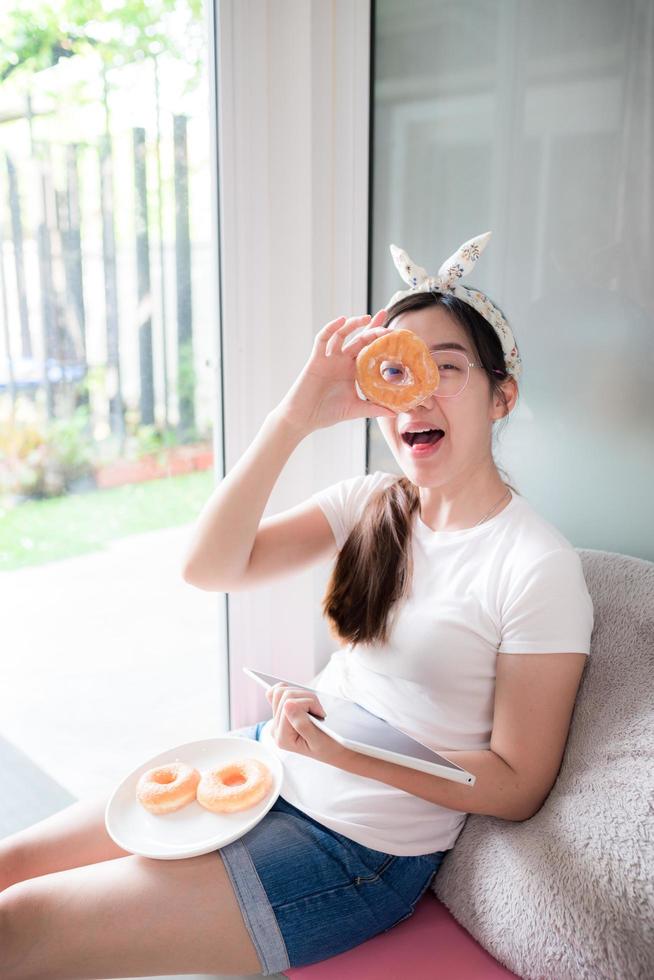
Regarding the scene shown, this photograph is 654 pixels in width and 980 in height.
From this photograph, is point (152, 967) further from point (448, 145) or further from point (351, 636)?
point (448, 145)

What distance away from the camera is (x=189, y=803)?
1358mm

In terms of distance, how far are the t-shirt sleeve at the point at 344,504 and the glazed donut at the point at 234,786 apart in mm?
445

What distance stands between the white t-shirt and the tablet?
108mm

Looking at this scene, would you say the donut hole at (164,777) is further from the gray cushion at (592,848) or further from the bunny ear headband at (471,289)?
the bunny ear headband at (471,289)

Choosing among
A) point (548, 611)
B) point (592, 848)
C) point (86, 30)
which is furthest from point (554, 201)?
point (592, 848)

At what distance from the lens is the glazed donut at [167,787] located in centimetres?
133

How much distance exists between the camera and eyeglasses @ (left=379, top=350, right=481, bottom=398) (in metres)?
1.33

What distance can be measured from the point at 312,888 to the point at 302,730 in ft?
0.78

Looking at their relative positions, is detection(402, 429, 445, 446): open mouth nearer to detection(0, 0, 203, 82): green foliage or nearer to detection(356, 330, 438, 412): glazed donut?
detection(356, 330, 438, 412): glazed donut

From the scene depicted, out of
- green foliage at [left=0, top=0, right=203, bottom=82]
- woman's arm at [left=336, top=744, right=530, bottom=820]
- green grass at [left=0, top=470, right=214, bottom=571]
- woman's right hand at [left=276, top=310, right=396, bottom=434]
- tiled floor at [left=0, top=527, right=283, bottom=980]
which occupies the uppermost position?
green foliage at [left=0, top=0, right=203, bottom=82]

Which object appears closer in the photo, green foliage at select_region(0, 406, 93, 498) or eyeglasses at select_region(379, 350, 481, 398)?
eyeglasses at select_region(379, 350, 481, 398)

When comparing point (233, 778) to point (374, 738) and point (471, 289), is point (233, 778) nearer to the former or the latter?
point (374, 738)

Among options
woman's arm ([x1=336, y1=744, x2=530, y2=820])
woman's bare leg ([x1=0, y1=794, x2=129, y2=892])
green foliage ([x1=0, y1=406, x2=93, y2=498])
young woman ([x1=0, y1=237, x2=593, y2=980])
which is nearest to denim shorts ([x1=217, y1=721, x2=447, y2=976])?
young woman ([x1=0, y1=237, x2=593, y2=980])

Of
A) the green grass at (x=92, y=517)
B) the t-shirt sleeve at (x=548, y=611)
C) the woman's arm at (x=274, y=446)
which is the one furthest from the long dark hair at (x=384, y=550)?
the green grass at (x=92, y=517)
